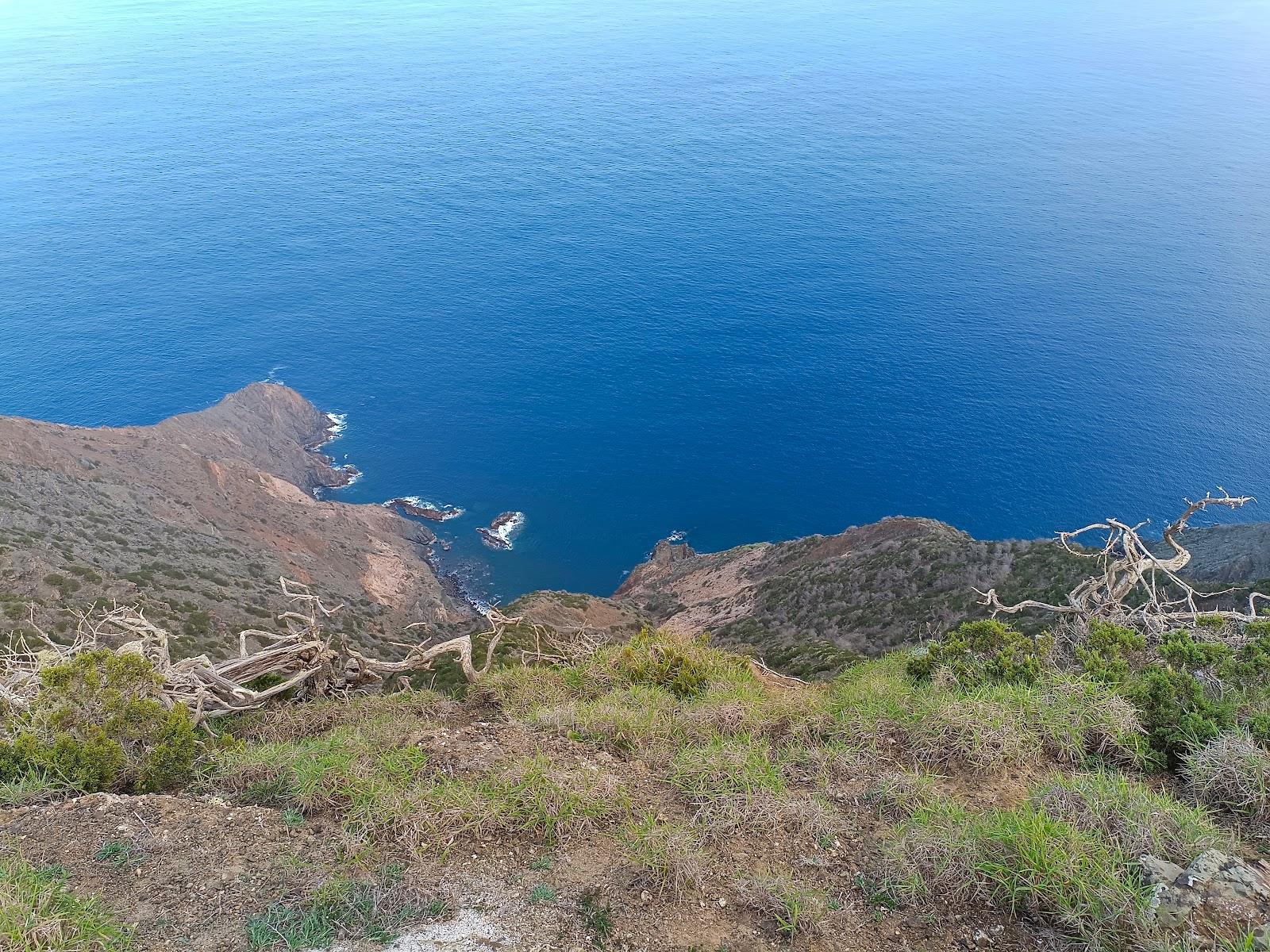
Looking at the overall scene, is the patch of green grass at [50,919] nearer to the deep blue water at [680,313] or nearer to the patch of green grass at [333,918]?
the patch of green grass at [333,918]

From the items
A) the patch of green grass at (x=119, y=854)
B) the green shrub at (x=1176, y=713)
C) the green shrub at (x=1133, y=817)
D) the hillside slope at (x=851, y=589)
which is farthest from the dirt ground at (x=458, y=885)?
the hillside slope at (x=851, y=589)

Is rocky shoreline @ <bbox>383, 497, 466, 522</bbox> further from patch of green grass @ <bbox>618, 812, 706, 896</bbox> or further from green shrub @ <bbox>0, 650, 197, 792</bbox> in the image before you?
patch of green grass @ <bbox>618, 812, 706, 896</bbox>

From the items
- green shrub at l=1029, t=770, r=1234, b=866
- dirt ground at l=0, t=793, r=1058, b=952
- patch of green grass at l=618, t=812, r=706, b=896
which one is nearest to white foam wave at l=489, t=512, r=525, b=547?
dirt ground at l=0, t=793, r=1058, b=952

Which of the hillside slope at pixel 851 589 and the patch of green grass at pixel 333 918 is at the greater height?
the patch of green grass at pixel 333 918

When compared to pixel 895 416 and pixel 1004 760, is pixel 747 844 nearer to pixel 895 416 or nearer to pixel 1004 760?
pixel 1004 760

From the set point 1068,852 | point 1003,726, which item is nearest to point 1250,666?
point 1003,726

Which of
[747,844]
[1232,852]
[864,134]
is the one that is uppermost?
[864,134]

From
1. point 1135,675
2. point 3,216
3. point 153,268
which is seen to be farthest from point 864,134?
point 1135,675
